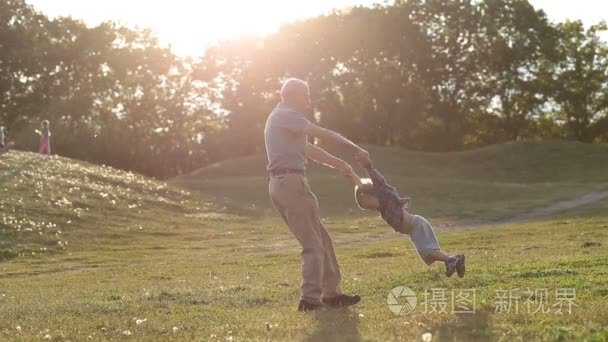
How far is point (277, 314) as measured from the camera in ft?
32.6

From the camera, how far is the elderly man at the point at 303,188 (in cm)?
1005

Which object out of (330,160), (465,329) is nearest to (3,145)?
(330,160)

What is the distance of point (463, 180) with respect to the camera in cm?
5872

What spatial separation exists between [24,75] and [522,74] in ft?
176

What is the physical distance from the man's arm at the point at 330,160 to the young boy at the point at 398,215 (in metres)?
0.15

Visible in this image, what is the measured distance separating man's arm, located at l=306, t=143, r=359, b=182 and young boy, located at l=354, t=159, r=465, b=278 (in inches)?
5.8

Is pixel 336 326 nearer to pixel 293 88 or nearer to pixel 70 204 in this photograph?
pixel 293 88

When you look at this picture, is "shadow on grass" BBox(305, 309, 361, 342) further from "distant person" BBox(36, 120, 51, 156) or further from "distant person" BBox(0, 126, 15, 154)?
"distant person" BBox(36, 120, 51, 156)

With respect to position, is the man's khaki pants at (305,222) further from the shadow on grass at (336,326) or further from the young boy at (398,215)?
the young boy at (398,215)

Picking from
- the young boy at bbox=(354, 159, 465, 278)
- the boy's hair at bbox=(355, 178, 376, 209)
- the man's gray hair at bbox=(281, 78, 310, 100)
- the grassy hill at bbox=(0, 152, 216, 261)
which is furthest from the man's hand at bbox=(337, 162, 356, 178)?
the grassy hill at bbox=(0, 152, 216, 261)

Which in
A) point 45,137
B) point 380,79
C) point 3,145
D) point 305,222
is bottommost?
point 305,222

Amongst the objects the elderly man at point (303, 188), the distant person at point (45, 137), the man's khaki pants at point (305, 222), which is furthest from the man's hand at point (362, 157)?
the distant person at point (45, 137)

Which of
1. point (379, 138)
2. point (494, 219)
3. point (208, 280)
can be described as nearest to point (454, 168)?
point (379, 138)

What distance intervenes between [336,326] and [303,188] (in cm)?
218
